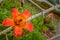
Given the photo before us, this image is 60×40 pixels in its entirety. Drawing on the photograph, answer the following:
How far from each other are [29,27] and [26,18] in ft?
0.14

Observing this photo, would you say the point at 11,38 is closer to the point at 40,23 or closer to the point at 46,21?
the point at 40,23

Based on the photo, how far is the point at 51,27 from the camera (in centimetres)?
177

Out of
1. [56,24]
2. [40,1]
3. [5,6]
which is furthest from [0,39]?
[40,1]

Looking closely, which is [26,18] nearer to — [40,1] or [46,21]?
[46,21]

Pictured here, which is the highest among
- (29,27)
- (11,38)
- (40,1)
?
(29,27)

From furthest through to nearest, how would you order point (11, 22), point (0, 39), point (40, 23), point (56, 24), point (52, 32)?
point (56, 24), point (52, 32), point (40, 23), point (0, 39), point (11, 22)

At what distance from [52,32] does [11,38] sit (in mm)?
881

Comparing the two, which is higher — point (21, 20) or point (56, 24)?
point (21, 20)

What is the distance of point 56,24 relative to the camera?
1.92 meters

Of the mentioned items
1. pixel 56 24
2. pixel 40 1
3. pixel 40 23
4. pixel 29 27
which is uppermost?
pixel 29 27

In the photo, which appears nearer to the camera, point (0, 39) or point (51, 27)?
point (0, 39)

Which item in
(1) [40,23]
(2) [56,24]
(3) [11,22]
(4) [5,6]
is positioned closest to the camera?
(3) [11,22]

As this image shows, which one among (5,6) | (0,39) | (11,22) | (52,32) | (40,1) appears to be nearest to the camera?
(11,22)

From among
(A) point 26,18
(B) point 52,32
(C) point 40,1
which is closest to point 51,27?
(B) point 52,32
